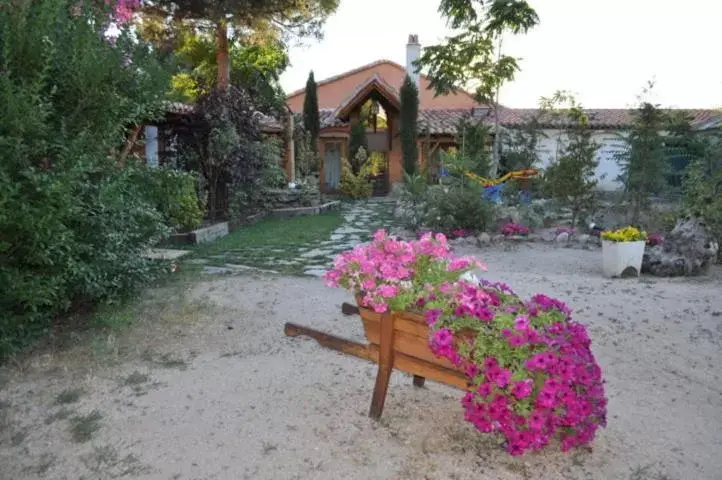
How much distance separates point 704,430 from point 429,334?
Answer: 1674 millimetres

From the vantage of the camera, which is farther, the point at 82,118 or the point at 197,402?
the point at 82,118

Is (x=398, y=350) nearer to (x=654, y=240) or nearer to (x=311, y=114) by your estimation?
(x=654, y=240)

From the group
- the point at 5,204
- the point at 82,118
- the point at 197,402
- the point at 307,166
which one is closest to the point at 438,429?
the point at 197,402

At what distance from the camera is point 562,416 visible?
2.45m

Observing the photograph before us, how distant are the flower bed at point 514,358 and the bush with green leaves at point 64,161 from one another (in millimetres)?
2327

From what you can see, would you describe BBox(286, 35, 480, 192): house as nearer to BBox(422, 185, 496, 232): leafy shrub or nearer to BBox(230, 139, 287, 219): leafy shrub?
BBox(230, 139, 287, 219): leafy shrub

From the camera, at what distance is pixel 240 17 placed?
13.1 meters

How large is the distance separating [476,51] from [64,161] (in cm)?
1362

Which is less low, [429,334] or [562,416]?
[429,334]

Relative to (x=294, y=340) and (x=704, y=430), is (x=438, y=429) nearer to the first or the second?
(x=704, y=430)

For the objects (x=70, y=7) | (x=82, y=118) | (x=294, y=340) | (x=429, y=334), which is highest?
(x=70, y=7)

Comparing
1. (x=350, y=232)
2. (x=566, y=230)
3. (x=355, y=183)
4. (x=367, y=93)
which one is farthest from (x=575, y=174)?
(x=367, y=93)

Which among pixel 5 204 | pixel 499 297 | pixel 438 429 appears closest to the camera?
pixel 499 297

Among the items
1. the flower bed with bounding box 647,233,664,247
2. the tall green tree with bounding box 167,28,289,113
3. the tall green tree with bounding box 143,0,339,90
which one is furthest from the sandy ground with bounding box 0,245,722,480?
the tall green tree with bounding box 167,28,289,113
